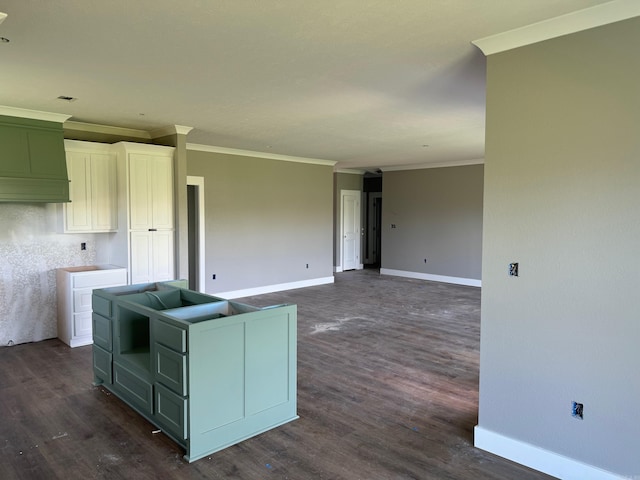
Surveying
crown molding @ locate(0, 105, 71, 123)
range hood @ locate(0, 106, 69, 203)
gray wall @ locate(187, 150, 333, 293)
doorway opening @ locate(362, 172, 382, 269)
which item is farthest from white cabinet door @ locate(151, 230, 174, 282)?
doorway opening @ locate(362, 172, 382, 269)

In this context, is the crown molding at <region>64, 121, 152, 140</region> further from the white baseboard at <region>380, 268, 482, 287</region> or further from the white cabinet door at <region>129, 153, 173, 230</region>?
the white baseboard at <region>380, 268, 482, 287</region>

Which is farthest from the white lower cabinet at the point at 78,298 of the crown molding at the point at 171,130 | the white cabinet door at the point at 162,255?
the crown molding at the point at 171,130

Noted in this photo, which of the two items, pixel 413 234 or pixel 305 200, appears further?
pixel 413 234

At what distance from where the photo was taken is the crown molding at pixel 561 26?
2252 mm

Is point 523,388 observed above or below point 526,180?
below

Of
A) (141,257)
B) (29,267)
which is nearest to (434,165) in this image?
(141,257)

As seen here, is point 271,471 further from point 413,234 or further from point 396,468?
point 413,234

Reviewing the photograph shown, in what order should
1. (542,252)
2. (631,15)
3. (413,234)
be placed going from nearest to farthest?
(631,15) < (542,252) < (413,234)

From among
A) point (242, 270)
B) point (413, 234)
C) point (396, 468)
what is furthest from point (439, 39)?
point (413, 234)

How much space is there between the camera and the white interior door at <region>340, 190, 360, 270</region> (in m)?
11.3

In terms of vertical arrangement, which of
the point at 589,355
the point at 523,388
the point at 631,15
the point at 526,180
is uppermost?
the point at 631,15

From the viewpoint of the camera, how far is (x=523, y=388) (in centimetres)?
273

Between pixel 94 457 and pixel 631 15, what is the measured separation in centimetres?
397

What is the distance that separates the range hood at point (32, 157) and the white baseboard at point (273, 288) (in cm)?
325
